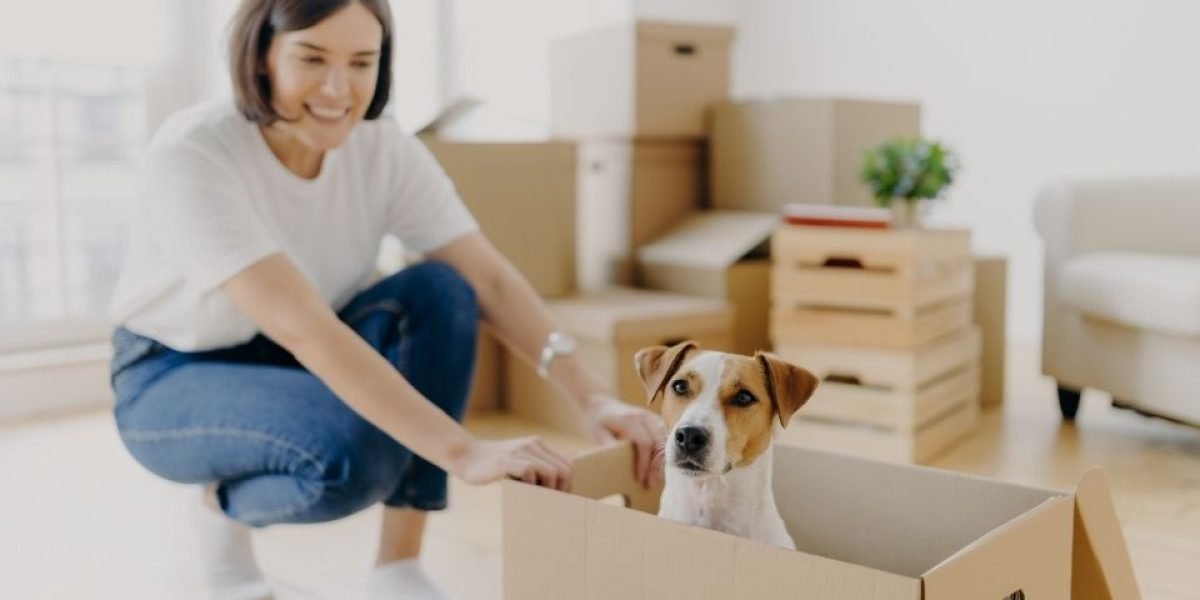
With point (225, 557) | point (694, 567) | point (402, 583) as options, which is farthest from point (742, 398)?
point (225, 557)

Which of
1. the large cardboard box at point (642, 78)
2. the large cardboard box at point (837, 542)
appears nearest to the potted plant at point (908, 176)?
the large cardboard box at point (642, 78)

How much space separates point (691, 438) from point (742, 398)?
0.06 meters

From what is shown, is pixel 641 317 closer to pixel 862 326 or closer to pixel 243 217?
pixel 862 326

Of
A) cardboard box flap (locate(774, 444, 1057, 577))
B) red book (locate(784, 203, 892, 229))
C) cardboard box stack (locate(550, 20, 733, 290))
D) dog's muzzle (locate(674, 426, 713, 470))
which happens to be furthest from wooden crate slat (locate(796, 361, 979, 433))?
dog's muzzle (locate(674, 426, 713, 470))

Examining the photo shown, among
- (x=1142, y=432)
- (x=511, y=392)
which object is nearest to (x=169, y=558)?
(x=511, y=392)

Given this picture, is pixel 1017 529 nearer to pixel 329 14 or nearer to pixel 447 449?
pixel 447 449

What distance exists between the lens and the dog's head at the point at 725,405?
1.02 m

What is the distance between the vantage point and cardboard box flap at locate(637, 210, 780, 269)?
2834mm

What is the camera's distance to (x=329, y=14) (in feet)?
4.35

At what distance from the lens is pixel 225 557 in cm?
158

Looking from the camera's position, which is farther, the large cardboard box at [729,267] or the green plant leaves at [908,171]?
the large cardboard box at [729,267]

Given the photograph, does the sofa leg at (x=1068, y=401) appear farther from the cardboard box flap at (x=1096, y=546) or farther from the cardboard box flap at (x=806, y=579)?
the cardboard box flap at (x=806, y=579)

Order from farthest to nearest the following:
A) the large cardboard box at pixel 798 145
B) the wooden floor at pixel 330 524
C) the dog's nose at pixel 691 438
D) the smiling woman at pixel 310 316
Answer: the large cardboard box at pixel 798 145 → the wooden floor at pixel 330 524 → the smiling woman at pixel 310 316 → the dog's nose at pixel 691 438

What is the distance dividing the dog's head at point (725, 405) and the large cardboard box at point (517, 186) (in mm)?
1763
